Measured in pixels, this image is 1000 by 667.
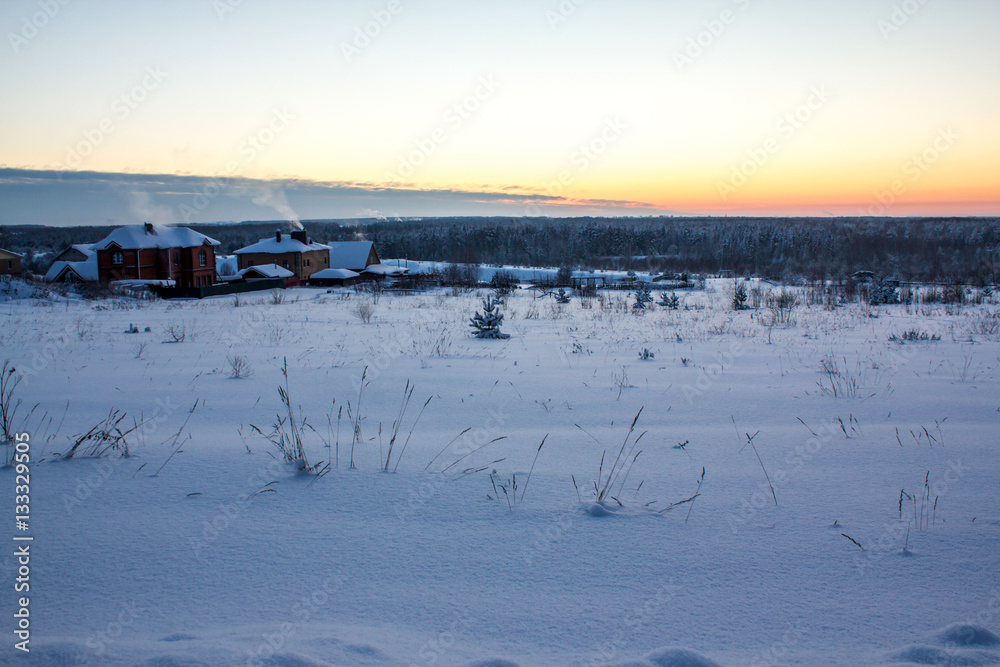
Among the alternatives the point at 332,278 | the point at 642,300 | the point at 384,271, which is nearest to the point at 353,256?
the point at 384,271

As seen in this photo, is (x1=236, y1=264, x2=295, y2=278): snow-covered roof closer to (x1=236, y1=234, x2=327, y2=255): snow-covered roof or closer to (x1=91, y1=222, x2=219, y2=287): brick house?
(x1=236, y1=234, x2=327, y2=255): snow-covered roof

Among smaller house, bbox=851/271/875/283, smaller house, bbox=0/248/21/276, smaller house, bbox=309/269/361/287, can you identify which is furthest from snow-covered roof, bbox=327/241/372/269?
smaller house, bbox=851/271/875/283

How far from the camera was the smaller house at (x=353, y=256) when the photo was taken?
53.0m

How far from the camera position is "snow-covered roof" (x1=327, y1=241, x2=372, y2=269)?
5306 centimetres

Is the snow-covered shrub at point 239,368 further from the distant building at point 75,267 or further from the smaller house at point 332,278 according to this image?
the distant building at point 75,267

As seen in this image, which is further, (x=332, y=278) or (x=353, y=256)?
(x=353, y=256)

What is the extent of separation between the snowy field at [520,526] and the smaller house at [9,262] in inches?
2303

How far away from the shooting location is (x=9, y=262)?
163 ft

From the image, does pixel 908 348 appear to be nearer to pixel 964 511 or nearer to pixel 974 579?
pixel 964 511

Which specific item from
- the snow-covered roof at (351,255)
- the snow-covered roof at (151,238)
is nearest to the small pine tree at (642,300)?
the snow-covered roof at (351,255)

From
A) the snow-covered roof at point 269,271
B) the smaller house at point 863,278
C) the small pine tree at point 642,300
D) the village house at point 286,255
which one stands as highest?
the village house at point 286,255

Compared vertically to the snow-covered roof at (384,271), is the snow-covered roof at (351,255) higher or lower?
higher

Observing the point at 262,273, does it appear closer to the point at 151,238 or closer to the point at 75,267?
the point at 151,238

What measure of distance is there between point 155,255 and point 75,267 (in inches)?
472
